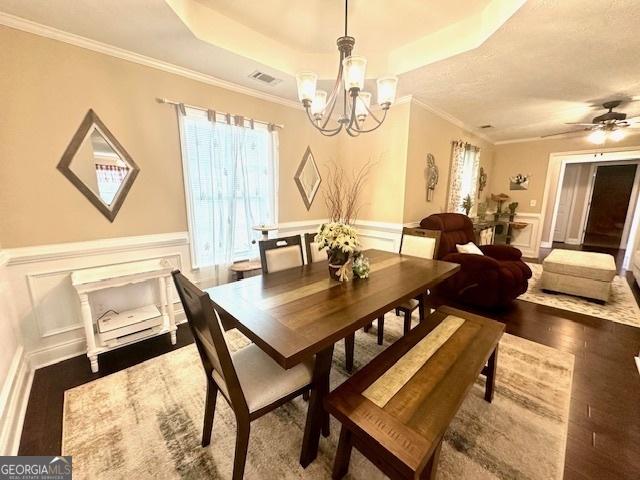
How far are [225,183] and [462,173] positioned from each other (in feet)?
13.1

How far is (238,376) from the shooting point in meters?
1.27

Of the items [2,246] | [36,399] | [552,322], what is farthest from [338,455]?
[552,322]

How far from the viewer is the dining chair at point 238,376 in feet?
3.37

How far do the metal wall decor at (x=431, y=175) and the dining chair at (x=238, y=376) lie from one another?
3348mm

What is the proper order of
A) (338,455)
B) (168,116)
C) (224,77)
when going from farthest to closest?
(224,77) < (168,116) < (338,455)

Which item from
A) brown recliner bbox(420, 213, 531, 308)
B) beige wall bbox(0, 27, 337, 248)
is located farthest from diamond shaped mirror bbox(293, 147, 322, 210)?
brown recliner bbox(420, 213, 531, 308)

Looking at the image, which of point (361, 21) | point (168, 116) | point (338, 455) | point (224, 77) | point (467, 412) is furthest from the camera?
point (224, 77)

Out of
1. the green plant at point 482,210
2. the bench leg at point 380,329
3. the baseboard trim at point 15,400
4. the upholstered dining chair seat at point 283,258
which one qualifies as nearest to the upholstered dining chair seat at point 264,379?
the upholstered dining chair seat at point 283,258

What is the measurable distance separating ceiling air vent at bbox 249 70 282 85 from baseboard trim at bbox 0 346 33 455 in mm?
3006

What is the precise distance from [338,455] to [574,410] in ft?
5.38

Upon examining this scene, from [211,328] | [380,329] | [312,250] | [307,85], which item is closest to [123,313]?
[312,250]

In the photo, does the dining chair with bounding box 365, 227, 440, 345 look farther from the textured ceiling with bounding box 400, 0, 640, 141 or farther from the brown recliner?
the textured ceiling with bounding box 400, 0, 640, 141

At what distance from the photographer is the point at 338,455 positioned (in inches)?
47.6

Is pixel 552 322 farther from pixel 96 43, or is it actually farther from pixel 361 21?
pixel 96 43
